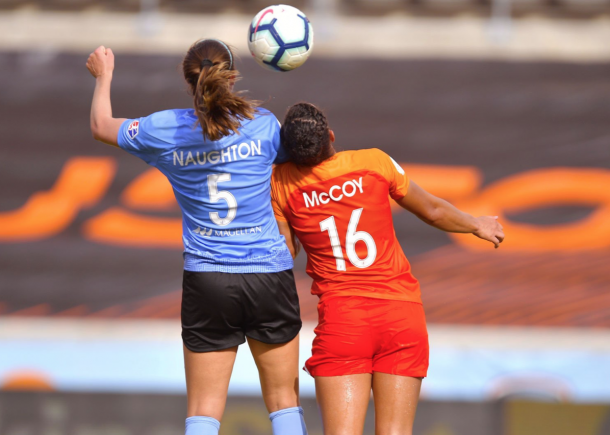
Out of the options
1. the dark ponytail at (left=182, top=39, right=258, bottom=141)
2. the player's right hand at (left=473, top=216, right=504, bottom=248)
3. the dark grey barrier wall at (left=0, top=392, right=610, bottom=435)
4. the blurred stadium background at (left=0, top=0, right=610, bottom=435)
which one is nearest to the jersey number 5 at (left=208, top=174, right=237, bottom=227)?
the dark ponytail at (left=182, top=39, right=258, bottom=141)

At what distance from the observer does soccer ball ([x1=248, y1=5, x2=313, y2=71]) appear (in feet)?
10.6

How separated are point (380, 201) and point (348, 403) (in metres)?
0.87

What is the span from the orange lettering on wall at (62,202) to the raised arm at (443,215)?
17.3 ft

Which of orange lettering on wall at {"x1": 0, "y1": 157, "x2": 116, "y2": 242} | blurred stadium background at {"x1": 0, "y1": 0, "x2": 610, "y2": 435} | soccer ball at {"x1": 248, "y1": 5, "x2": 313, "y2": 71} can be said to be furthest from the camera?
orange lettering on wall at {"x1": 0, "y1": 157, "x2": 116, "y2": 242}

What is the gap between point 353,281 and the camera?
290 centimetres

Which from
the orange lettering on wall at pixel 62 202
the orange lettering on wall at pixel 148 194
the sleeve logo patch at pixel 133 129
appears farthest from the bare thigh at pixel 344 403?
the orange lettering on wall at pixel 62 202

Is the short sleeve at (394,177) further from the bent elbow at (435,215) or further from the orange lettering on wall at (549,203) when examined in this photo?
the orange lettering on wall at (549,203)

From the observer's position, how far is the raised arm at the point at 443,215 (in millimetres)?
3053

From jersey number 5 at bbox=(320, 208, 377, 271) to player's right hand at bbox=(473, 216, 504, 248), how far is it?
58 centimetres

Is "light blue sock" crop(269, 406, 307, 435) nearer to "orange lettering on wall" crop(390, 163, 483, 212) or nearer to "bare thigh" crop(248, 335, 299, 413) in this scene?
"bare thigh" crop(248, 335, 299, 413)

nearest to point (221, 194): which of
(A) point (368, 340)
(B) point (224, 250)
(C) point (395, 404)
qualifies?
(B) point (224, 250)

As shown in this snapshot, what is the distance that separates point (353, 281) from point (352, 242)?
0.17m

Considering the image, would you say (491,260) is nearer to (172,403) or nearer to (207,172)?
(172,403)

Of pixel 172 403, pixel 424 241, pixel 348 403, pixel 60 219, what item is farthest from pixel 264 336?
pixel 60 219
